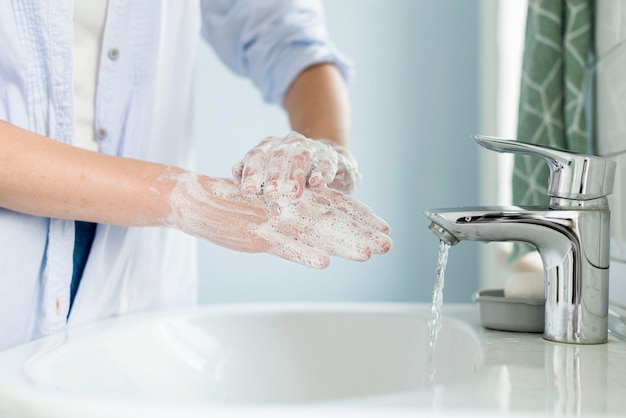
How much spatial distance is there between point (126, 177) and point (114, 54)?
222mm

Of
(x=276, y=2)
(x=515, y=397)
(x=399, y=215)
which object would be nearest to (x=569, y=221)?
(x=515, y=397)

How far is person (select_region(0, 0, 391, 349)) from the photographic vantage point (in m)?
0.61

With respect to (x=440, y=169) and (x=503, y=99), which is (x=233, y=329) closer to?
(x=503, y=99)

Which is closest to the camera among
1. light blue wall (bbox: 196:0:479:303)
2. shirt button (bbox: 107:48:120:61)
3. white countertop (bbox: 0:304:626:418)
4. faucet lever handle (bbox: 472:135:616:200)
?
white countertop (bbox: 0:304:626:418)

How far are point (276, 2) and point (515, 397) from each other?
2.44 ft

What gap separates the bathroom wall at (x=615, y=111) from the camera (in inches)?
29.6

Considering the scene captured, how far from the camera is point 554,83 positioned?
0.97m

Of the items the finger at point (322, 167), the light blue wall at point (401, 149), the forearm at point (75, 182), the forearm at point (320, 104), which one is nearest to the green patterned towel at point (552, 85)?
the forearm at point (320, 104)

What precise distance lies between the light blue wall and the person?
46.3 inches

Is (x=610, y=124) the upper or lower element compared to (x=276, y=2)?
lower

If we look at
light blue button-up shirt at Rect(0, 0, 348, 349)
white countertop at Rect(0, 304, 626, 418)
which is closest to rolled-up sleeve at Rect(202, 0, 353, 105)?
light blue button-up shirt at Rect(0, 0, 348, 349)

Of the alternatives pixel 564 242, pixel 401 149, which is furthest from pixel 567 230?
pixel 401 149

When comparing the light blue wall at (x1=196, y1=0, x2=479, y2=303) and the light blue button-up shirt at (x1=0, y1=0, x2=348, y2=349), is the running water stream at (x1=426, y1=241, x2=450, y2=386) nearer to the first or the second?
the light blue button-up shirt at (x1=0, y1=0, x2=348, y2=349)

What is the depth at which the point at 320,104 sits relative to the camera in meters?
0.98
